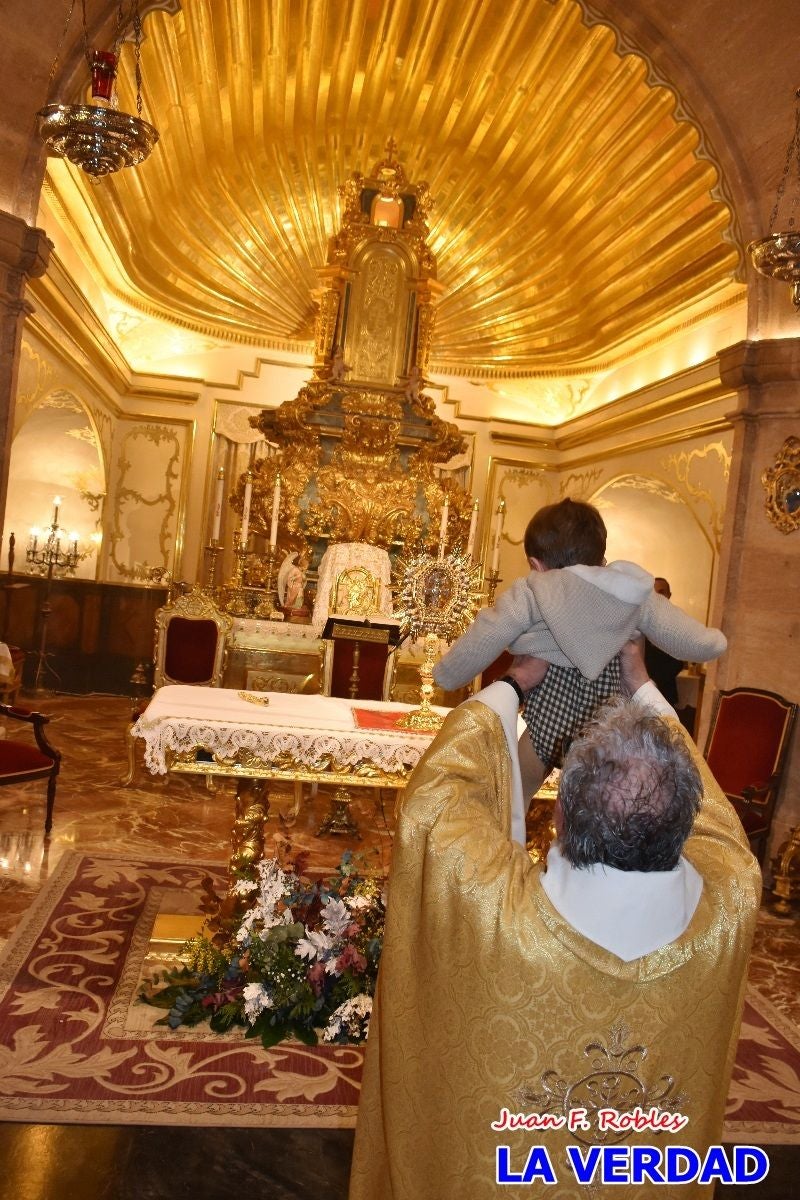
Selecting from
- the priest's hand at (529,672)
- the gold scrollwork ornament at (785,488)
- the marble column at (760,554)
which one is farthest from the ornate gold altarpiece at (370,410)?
the priest's hand at (529,672)

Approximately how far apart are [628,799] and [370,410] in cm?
949

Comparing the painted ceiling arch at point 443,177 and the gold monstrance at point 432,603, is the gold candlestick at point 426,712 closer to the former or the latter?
the gold monstrance at point 432,603

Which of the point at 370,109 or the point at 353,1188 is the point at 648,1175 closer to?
the point at 353,1188

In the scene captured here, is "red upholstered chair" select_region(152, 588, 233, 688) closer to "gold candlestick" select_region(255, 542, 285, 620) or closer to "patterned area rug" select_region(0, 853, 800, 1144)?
"gold candlestick" select_region(255, 542, 285, 620)

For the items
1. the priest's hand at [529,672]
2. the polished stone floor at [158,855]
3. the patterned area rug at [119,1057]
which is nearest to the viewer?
the priest's hand at [529,672]

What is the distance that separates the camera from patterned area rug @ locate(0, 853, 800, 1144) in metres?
2.89

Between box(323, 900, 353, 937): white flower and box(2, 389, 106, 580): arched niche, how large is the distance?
23.3 feet

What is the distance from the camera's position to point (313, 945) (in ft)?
11.5

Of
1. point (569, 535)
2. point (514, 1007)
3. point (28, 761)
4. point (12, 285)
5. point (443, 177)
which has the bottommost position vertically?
point (28, 761)

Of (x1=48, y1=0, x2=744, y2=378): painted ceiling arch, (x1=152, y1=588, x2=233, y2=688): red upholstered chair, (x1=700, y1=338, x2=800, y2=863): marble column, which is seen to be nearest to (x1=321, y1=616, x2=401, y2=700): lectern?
(x1=152, y1=588, x2=233, y2=688): red upholstered chair

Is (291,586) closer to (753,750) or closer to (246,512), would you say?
(246,512)

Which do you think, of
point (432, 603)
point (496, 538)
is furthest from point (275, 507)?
point (432, 603)

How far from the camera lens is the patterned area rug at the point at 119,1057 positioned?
113 inches

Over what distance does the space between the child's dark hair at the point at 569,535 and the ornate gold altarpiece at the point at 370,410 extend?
8208mm
